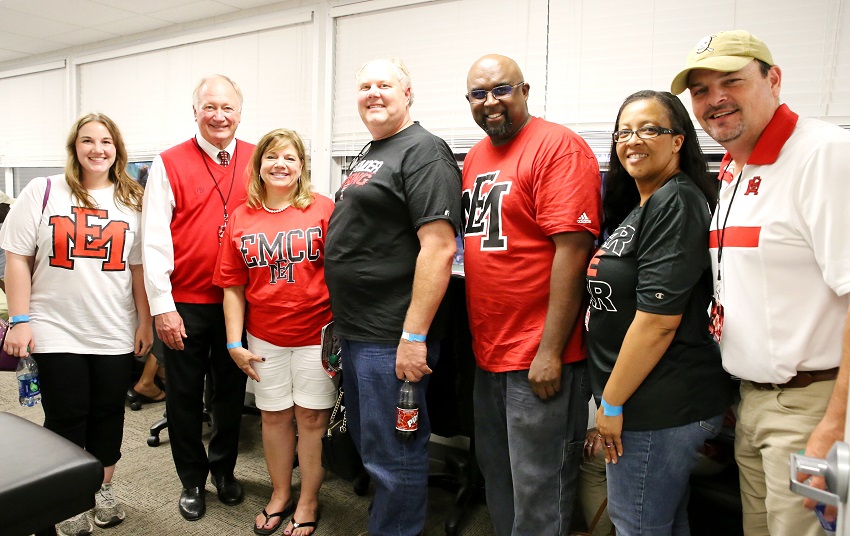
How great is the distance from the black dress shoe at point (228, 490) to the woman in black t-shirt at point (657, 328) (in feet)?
5.29

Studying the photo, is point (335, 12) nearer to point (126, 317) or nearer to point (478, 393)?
point (126, 317)

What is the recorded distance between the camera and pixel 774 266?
1123 millimetres

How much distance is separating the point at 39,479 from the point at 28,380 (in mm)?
940

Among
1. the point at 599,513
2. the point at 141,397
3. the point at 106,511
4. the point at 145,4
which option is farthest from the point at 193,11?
the point at 599,513

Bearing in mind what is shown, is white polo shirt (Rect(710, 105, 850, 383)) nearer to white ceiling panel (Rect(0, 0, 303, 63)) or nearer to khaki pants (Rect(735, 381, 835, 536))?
khaki pants (Rect(735, 381, 835, 536))

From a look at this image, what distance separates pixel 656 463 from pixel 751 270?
0.48m

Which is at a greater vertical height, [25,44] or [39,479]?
[25,44]

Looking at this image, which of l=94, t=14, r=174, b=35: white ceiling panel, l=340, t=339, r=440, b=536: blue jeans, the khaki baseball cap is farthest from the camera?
l=94, t=14, r=174, b=35: white ceiling panel

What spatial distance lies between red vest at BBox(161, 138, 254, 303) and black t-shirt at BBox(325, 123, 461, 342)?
2.08 ft

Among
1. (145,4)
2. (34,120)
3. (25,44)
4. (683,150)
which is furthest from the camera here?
(34,120)

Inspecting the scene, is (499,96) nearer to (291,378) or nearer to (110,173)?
(291,378)

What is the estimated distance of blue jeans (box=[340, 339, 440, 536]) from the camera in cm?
170

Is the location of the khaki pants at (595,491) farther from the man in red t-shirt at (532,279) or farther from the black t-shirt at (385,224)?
the black t-shirt at (385,224)

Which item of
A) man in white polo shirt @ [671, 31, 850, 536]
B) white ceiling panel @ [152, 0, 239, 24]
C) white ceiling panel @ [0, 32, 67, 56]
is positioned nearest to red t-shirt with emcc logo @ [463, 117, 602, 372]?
man in white polo shirt @ [671, 31, 850, 536]
